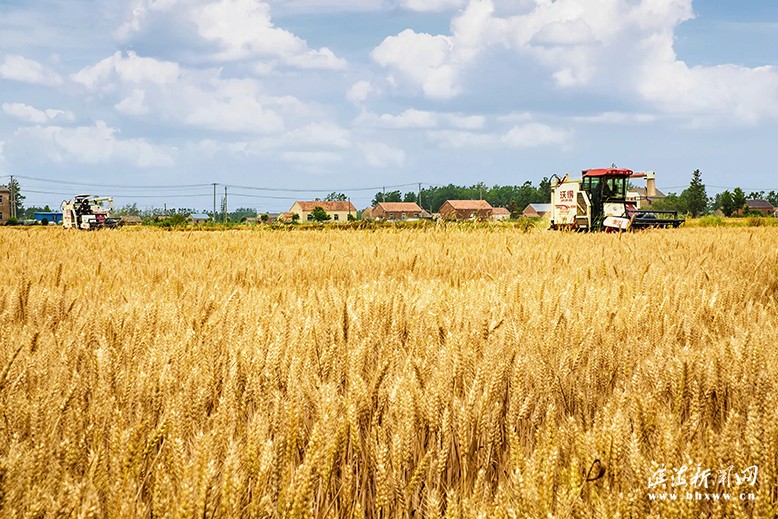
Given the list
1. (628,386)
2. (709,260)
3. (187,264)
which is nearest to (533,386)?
(628,386)

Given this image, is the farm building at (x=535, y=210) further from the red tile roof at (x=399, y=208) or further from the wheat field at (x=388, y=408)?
the wheat field at (x=388, y=408)

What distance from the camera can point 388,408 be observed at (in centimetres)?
168

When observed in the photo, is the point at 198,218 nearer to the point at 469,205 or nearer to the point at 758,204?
the point at 469,205

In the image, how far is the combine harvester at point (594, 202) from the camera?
2208cm

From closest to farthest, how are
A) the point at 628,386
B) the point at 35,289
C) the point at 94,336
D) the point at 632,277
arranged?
the point at 628,386
the point at 94,336
the point at 35,289
the point at 632,277

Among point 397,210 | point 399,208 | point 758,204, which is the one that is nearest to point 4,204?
point 397,210

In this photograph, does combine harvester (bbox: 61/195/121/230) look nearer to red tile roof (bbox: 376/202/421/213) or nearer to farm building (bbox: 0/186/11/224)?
farm building (bbox: 0/186/11/224)

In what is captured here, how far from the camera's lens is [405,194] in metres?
166

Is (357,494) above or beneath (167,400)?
beneath

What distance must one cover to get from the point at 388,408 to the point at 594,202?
23.0 m

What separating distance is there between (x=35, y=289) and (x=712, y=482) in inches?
151

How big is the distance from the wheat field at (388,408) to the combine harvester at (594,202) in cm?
1907

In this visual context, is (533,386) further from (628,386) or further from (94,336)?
(94,336)

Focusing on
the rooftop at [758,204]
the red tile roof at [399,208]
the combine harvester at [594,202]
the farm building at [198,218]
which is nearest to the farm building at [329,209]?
the red tile roof at [399,208]
